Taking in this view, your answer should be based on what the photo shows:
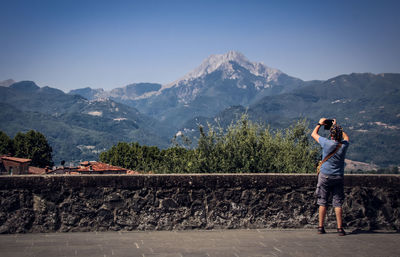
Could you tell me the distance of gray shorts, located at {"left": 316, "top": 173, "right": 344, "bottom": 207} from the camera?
7188 mm

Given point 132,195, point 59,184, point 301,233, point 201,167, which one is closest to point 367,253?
point 301,233

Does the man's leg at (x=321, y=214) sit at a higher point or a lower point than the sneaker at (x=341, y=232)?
higher

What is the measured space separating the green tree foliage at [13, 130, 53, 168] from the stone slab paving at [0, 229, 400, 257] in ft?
284

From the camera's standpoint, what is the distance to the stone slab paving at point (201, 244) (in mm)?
5949

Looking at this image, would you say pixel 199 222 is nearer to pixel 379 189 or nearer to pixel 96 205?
pixel 96 205

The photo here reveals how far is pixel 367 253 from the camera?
20.3 feet

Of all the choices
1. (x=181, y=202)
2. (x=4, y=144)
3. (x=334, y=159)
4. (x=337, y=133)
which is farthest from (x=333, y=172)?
(x=4, y=144)

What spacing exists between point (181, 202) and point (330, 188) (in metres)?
2.64

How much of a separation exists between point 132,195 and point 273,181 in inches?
102

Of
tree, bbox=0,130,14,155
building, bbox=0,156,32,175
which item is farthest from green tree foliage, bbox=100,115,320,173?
tree, bbox=0,130,14,155

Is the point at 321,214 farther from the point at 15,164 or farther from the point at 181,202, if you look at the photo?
the point at 15,164

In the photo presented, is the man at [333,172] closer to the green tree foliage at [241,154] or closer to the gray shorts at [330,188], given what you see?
the gray shorts at [330,188]

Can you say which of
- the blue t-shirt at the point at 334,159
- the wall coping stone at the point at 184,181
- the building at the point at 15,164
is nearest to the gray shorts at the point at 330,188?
the blue t-shirt at the point at 334,159

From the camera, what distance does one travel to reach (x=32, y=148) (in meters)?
87.4
